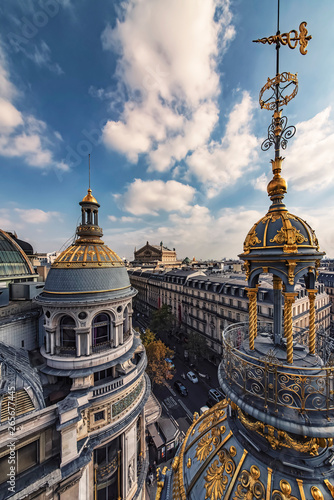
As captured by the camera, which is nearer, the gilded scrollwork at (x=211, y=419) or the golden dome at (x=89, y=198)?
the gilded scrollwork at (x=211, y=419)

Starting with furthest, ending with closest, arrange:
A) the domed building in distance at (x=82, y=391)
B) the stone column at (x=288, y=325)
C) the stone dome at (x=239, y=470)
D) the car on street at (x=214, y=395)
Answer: the car on street at (x=214, y=395)
the domed building in distance at (x=82, y=391)
the stone column at (x=288, y=325)
the stone dome at (x=239, y=470)

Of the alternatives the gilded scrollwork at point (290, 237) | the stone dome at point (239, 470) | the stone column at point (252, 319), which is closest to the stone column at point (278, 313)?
Answer: the stone column at point (252, 319)

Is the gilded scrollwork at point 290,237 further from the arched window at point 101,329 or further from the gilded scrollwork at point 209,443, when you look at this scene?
the arched window at point 101,329

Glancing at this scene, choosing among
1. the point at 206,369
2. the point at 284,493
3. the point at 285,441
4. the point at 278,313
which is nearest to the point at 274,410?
the point at 285,441

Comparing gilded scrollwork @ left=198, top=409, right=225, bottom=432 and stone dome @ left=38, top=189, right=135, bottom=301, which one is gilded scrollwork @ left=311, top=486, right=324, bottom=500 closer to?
gilded scrollwork @ left=198, top=409, right=225, bottom=432

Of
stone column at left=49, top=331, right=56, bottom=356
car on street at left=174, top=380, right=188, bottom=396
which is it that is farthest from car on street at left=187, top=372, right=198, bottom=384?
stone column at left=49, top=331, right=56, bottom=356

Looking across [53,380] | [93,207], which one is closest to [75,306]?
[53,380]

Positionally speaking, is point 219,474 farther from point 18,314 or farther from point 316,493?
point 18,314
